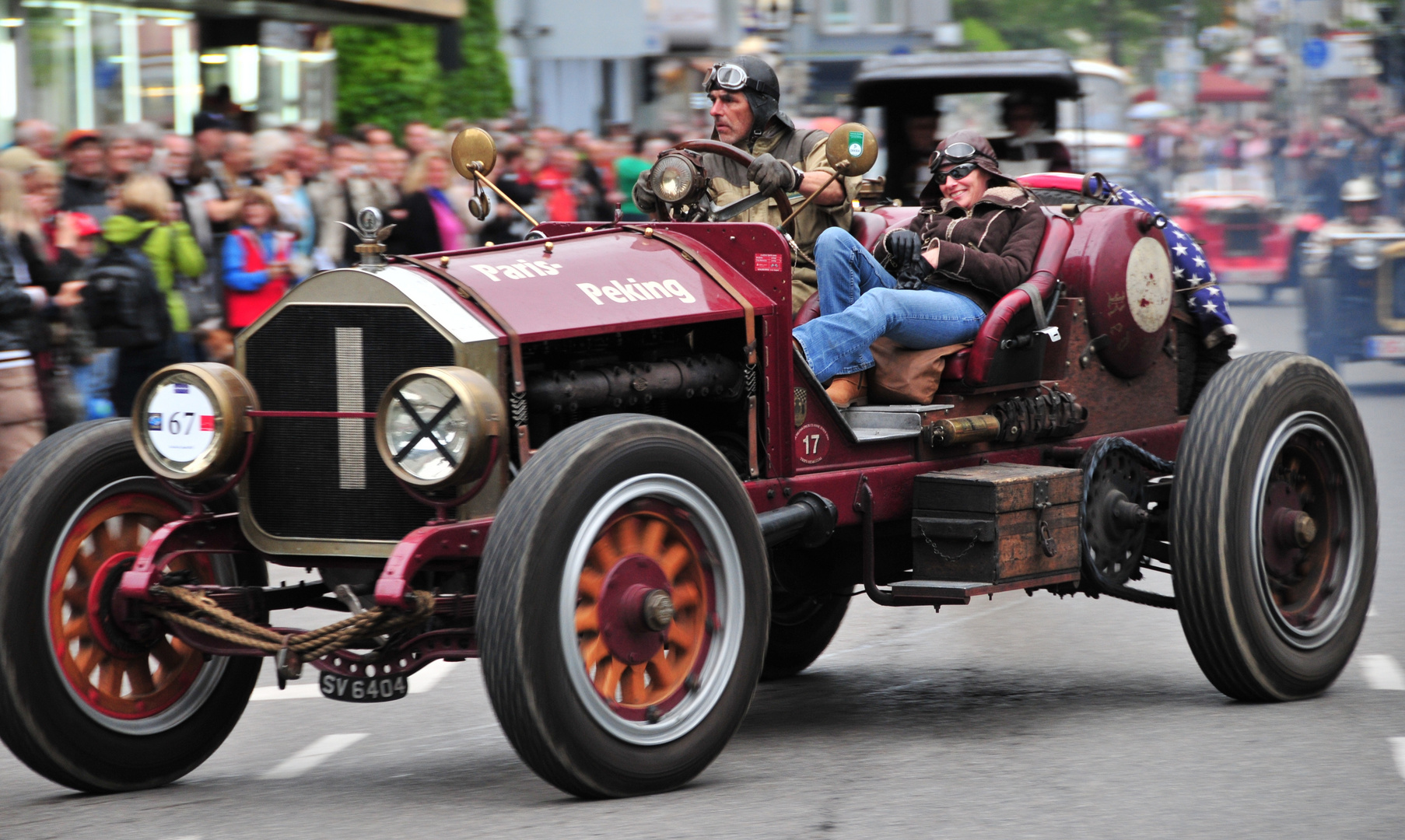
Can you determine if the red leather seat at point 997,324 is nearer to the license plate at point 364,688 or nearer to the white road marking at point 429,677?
the white road marking at point 429,677

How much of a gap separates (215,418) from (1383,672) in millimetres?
4170

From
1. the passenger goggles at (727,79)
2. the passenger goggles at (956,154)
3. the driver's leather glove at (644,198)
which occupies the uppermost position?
the passenger goggles at (727,79)

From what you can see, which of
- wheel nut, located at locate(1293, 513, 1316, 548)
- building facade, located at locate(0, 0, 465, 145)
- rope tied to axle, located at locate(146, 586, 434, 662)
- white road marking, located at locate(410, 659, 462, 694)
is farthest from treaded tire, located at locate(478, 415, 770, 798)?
building facade, located at locate(0, 0, 465, 145)

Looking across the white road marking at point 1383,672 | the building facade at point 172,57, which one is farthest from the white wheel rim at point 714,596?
the building facade at point 172,57

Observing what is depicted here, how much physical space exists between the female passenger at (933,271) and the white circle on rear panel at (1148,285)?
38 cm

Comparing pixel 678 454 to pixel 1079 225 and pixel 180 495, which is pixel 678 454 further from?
pixel 1079 225

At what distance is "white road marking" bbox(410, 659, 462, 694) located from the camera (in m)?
7.13

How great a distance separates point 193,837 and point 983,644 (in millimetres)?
3887

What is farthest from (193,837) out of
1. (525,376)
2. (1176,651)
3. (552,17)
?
(552,17)

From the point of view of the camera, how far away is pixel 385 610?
15.7 feet

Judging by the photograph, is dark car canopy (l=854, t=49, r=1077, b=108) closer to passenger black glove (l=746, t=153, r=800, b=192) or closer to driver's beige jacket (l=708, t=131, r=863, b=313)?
driver's beige jacket (l=708, t=131, r=863, b=313)

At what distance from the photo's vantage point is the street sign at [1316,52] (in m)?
27.2

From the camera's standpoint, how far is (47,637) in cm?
511

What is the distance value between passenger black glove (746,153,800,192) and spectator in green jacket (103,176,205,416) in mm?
4690
